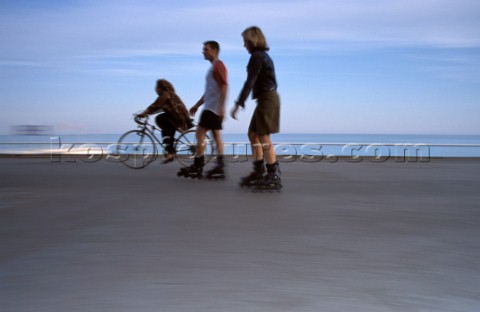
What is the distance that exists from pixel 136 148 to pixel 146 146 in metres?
0.30

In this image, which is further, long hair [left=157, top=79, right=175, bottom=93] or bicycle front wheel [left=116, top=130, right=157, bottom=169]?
bicycle front wheel [left=116, top=130, right=157, bottom=169]

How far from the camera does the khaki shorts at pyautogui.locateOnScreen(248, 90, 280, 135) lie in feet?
25.6

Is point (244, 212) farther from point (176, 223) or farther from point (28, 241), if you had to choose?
point (28, 241)

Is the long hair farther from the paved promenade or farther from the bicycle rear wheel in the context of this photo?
the paved promenade

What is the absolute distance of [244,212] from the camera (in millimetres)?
6203

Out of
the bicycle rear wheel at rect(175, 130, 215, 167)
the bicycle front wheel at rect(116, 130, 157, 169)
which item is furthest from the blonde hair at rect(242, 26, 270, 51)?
the bicycle front wheel at rect(116, 130, 157, 169)

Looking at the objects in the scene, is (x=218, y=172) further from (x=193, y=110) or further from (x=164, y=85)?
(x=164, y=85)

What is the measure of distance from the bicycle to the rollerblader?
2.65 m

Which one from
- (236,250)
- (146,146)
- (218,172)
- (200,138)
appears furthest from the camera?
(146,146)

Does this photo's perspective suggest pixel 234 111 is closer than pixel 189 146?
Yes

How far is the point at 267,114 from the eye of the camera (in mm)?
7832

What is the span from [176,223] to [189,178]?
470 cm

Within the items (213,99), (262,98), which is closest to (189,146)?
(213,99)

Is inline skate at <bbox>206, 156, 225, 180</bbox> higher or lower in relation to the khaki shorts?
lower
